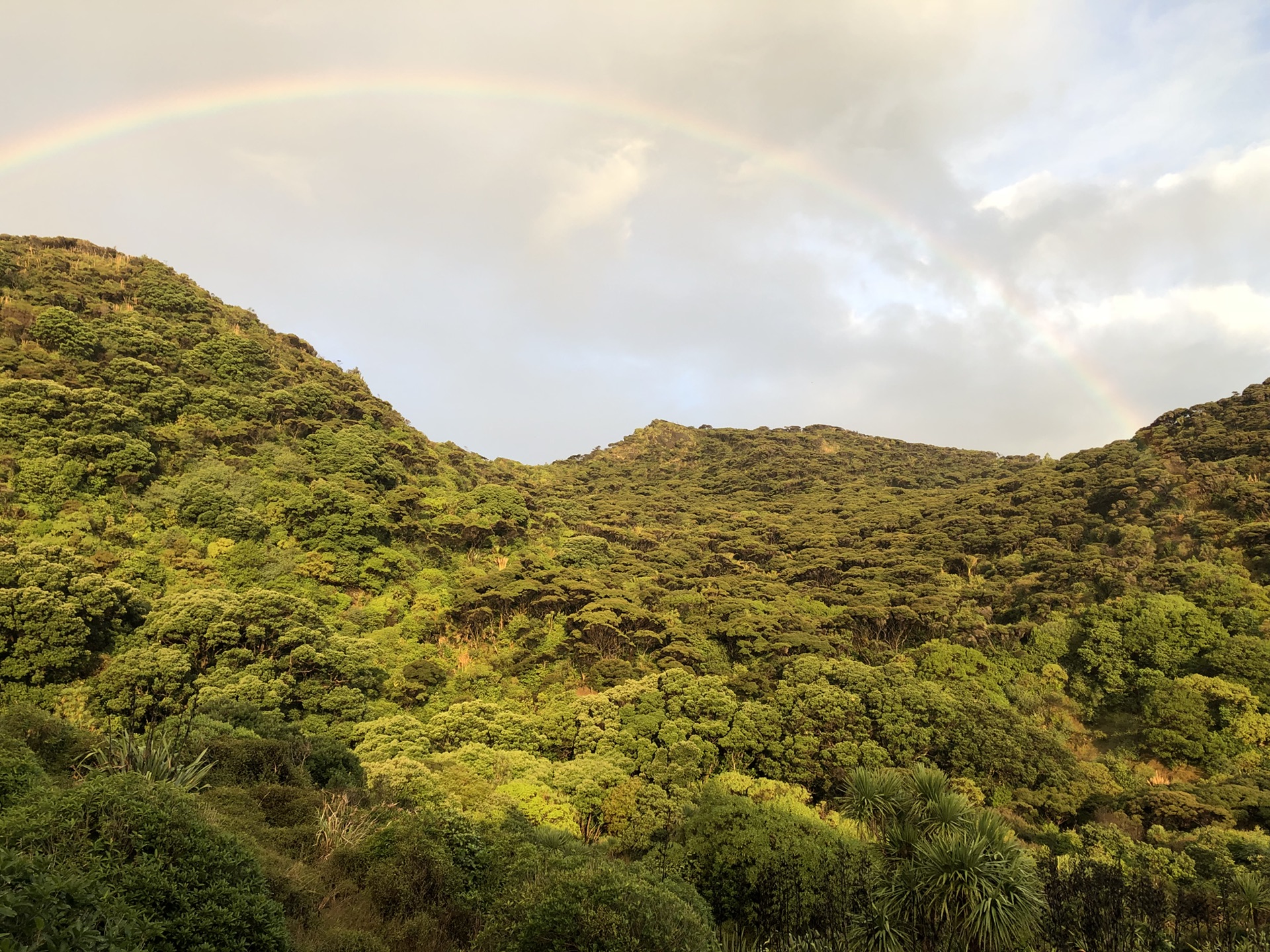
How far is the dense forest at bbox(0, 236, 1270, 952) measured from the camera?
10.6 meters

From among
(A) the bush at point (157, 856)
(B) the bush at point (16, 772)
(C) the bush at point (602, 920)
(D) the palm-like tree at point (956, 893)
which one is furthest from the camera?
(D) the palm-like tree at point (956, 893)

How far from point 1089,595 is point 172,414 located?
176 ft

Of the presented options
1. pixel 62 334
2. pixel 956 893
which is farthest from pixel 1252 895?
pixel 62 334

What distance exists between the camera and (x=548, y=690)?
99.2ft

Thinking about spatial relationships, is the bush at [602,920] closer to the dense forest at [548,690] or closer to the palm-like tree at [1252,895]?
the dense forest at [548,690]

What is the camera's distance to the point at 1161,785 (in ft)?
77.2

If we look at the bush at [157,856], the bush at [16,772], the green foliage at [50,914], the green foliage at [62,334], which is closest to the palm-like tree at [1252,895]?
the bush at [157,856]

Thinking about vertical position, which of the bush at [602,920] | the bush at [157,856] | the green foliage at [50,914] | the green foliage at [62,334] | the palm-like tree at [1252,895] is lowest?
the palm-like tree at [1252,895]

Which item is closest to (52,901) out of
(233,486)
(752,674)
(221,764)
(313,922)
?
(313,922)

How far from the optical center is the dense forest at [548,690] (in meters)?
10.6

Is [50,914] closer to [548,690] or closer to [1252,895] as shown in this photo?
[1252,895]

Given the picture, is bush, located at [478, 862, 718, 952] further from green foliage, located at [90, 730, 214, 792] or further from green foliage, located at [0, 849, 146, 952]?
green foliage, located at [90, 730, 214, 792]

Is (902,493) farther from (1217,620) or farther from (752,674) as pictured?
(752,674)

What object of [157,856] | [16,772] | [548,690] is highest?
[16,772]
